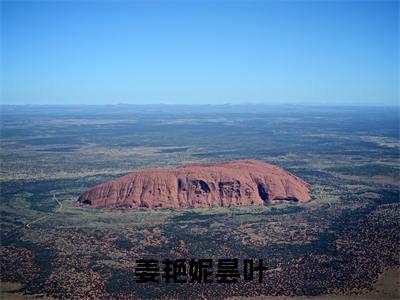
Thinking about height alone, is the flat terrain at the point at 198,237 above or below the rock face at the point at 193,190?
below

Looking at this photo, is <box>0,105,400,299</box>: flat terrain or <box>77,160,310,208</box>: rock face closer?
<box>0,105,400,299</box>: flat terrain

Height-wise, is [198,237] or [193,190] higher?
[193,190]

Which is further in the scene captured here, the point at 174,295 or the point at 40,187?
the point at 40,187

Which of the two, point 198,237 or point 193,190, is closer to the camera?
point 198,237

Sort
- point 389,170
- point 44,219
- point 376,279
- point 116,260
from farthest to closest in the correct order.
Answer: point 389,170, point 44,219, point 116,260, point 376,279

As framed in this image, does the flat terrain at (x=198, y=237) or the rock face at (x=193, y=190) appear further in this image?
the rock face at (x=193, y=190)

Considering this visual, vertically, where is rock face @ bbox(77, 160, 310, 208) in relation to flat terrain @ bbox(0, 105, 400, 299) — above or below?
above

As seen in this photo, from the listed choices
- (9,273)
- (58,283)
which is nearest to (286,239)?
A: (58,283)

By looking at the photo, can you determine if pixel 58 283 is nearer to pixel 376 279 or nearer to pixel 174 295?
pixel 174 295
